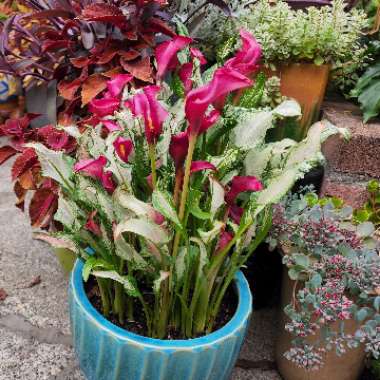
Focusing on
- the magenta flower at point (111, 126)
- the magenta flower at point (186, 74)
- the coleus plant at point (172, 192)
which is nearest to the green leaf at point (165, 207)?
the coleus plant at point (172, 192)

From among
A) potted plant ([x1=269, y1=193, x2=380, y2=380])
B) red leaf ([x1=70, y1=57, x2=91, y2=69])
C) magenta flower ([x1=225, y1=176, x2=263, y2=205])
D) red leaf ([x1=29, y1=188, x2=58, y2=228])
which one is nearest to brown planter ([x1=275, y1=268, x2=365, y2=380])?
potted plant ([x1=269, y1=193, x2=380, y2=380])

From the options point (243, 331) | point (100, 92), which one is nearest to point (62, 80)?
point (100, 92)

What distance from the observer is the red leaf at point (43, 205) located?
1.61 m

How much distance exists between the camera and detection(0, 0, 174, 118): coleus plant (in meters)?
1.53

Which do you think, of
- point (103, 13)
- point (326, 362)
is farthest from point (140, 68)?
point (326, 362)

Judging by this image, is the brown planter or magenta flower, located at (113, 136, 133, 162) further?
the brown planter

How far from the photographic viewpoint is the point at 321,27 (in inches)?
66.9

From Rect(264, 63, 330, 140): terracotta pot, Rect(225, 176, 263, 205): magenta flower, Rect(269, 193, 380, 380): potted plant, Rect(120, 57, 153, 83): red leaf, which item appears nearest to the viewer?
Rect(225, 176, 263, 205): magenta flower

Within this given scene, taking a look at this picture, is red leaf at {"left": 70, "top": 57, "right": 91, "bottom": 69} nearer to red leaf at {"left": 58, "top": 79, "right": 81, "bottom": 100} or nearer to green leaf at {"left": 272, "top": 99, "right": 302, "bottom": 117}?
red leaf at {"left": 58, "top": 79, "right": 81, "bottom": 100}

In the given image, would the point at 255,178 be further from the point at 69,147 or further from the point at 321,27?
the point at 321,27

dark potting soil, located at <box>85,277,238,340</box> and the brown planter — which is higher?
dark potting soil, located at <box>85,277,238,340</box>

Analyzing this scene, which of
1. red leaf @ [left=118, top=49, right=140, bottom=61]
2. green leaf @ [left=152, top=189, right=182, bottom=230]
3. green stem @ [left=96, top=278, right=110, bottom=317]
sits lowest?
green stem @ [left=96, top=278, right=110, bottom=317]

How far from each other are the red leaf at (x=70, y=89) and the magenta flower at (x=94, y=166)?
0.50m

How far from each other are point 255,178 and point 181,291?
13.4 inches
